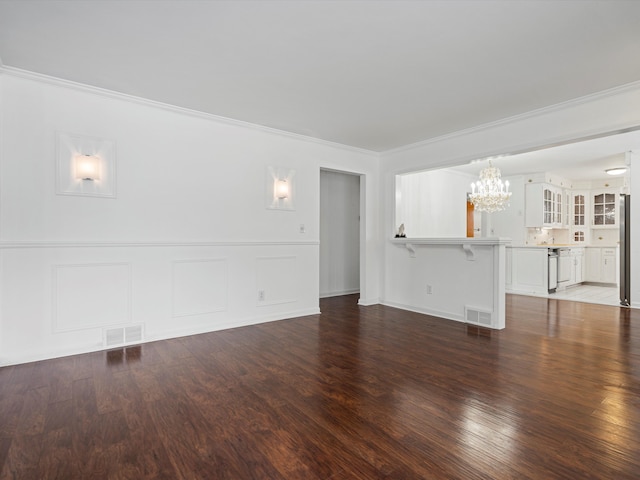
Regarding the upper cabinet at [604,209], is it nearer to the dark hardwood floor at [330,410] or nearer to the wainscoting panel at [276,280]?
the dark hardwood floor at [330,410]

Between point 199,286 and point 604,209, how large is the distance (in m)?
9.63

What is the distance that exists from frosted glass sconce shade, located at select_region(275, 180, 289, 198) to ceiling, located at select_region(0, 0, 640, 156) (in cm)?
101

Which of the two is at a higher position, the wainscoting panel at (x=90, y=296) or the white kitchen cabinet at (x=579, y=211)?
the white kitchen cabinet at (x=579, y=211)

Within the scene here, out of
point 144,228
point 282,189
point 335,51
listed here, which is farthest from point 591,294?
point 144,228

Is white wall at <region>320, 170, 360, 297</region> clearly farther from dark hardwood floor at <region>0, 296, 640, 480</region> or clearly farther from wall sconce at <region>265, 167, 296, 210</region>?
dark hardwood floor at <region>0, 296, 640, 480</region>

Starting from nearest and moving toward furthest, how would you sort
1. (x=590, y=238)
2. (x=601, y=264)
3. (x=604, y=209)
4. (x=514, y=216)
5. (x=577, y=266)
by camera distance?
(x=514, y=216) → (x=577, y=266) → (x=601, y=264) → (x=604, y=209) → (x=590, y=238)

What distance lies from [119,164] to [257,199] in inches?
62.7

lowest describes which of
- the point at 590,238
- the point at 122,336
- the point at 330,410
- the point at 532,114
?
the point at 330,410

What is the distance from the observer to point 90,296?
334cm

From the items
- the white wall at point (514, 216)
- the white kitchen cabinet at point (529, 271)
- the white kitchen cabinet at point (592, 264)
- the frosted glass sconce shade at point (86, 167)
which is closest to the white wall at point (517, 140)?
the white kitchen cabinet at point (529, 271)

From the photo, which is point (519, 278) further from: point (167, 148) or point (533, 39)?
point (167, 148)

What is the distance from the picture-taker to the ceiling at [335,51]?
2217 millimetres

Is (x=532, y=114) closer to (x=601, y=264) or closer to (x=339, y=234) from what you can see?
(x=339, y=234)

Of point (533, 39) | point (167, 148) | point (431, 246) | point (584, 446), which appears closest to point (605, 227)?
point (431, 246)
